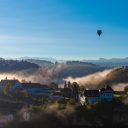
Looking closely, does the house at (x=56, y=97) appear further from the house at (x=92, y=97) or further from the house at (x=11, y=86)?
the house at (x=11, y=86)

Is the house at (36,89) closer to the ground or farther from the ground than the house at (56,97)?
farther from the ground

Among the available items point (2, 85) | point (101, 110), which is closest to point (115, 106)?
point (101, 110)

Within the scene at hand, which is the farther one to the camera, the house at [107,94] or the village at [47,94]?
the village at [47,94]

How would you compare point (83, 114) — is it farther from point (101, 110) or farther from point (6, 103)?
point (6, 103)

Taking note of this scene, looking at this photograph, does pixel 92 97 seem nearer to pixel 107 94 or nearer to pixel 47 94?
pixel 107 94

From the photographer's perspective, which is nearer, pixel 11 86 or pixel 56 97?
pixel 56 97

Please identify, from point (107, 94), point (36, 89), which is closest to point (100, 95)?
point (107, 94)

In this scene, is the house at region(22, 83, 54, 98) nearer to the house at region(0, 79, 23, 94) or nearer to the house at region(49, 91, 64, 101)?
the house at region(0, 79, 23, 94)

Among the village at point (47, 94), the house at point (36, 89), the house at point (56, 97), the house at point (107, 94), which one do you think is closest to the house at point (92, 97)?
the village at point (47, 94)
